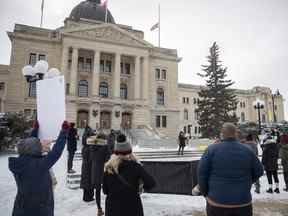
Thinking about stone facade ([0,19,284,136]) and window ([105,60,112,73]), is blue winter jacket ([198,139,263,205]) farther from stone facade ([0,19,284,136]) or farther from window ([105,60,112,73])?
window ([105,60,112,73])

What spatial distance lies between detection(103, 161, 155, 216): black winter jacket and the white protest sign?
50.9 inches

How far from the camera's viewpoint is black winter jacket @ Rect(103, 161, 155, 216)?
2.77 m

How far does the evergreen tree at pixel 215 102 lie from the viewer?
95.7 ft

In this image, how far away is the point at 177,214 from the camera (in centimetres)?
573

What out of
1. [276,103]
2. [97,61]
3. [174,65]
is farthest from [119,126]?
[276,103]

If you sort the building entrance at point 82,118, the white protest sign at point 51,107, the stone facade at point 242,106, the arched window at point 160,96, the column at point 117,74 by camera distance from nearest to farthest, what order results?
1. the white protest sign at point 51,107
2. the building entrance at point 82,118
3. the column at point 117,74
4. the arched window at point 160,96
5. the stone facade at point 242,106

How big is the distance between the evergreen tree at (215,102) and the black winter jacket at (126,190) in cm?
2688

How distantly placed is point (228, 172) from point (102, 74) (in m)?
35.4

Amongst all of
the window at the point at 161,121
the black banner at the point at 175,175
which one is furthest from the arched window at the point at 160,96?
the black banner at the point at 175,175

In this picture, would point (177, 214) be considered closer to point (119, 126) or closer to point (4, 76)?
point (119, 126)

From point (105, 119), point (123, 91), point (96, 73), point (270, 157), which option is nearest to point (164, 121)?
point (123, 91)

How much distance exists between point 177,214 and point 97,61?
102ft

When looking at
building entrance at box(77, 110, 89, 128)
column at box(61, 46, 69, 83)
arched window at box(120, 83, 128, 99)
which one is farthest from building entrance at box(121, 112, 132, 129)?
column at box(61, 46, 69, 83)

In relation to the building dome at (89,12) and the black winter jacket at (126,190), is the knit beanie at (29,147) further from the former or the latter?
the building dome at (89,12)
